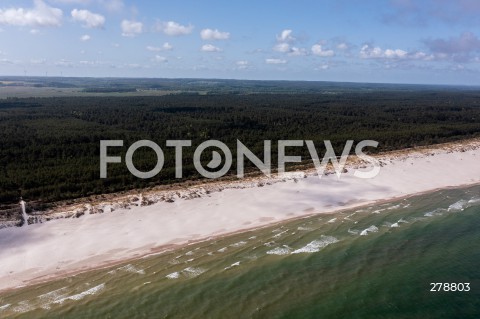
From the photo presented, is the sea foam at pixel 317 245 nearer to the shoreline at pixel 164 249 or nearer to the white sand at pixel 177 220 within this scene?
the shoreline at pixel 164 249

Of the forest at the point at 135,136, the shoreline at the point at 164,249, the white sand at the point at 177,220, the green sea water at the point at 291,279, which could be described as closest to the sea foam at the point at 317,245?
the green sea water at the point at 291,279

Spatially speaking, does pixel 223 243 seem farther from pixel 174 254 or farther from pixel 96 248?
pixel 96 248

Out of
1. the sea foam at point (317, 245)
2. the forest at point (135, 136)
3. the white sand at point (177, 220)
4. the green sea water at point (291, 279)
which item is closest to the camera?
the green sea water at point (291, 279)

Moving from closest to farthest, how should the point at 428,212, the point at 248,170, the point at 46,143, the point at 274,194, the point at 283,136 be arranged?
1. the point at 428,212
2. the point at 274,194
3. the point at 248,170
4. the point at 46,143
5. the point at 283,136

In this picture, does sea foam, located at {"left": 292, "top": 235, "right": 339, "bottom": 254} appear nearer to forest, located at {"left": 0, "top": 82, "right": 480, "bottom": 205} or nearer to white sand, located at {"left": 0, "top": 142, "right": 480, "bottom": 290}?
white sand, located at {"left": 0, "top": 142, "right": 480, "bottom": 290}

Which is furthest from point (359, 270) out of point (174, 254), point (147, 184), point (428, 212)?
point (147, 184)

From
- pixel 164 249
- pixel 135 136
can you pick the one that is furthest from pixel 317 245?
pixel 135 136
